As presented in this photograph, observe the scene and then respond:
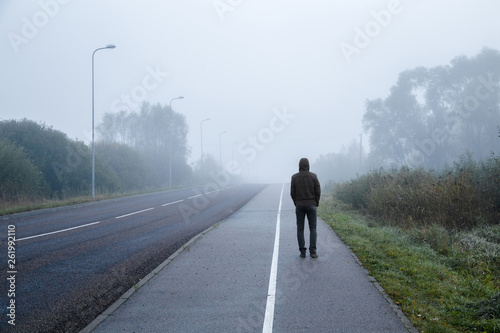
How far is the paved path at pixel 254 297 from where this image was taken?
4.68 metres

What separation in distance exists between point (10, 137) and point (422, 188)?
26764 mm

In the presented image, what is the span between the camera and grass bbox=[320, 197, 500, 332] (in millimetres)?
4801

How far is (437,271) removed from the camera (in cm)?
690

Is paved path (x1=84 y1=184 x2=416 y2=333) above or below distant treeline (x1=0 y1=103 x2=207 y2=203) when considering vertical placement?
below

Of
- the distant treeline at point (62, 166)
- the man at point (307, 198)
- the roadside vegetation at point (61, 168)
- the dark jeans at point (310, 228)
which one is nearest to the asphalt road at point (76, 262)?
the dark jeans at point (310, 228)

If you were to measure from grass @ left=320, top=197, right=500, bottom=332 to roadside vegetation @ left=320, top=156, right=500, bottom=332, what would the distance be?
10 millimetres

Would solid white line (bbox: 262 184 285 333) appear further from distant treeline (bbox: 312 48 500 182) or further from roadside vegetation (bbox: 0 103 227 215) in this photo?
distant treeline (bbox: 312 48 500 182)

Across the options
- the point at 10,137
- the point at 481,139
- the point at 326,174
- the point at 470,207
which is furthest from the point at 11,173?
the point at 326,174

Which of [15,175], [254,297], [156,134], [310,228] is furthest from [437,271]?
[156,134]

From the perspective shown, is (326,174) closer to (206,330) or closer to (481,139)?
(481,139)

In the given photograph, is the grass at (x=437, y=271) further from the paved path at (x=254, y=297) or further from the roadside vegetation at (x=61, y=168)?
the roadside vegetation at (x=61, y=168)

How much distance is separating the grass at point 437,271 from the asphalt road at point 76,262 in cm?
422

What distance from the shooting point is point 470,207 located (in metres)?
11.7

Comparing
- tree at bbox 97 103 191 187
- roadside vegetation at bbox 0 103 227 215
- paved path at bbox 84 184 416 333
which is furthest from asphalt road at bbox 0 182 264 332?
tree at bbox 97 103 191 187
